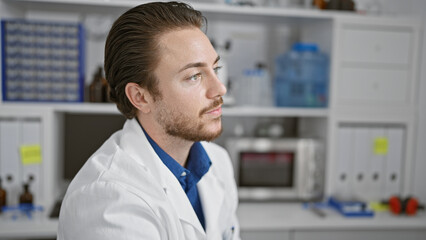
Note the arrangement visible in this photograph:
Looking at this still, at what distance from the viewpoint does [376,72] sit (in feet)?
6.41

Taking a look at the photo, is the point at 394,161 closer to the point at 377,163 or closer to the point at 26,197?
the point at 377,163

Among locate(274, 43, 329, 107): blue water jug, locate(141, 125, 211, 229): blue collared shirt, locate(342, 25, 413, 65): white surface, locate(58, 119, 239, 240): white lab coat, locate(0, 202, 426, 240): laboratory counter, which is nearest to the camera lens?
locate(58, 119, 239, 240): white lab coat

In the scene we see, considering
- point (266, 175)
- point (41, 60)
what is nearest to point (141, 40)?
point (41, 60)

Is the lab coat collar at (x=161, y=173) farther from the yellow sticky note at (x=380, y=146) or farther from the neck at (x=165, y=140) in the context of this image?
the yellow sticky note at (x=380, y=146)

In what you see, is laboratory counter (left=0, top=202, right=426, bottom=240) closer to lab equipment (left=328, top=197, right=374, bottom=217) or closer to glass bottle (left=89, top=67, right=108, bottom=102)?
lab equipment (left=328, top=197, right=374, bottom=217)

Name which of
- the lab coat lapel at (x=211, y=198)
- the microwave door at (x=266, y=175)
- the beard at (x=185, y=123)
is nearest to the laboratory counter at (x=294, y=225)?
the microwave door at (x=266, y=175)

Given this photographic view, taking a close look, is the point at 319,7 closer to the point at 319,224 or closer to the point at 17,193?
the point at 319,224

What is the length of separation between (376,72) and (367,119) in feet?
0.80

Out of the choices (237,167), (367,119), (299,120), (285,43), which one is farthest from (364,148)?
(285,43)

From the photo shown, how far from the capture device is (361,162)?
1.98m

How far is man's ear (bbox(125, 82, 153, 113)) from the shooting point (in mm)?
1103

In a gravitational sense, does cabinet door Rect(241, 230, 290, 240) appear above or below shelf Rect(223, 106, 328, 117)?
below

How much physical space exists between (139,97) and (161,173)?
0.23 m

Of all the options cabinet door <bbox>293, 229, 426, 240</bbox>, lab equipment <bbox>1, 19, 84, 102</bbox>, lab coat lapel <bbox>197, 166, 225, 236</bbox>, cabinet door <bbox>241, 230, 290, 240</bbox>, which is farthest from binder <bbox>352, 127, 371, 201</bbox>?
lab equipment <bbox>1, 19, 84, 102</bbox>
